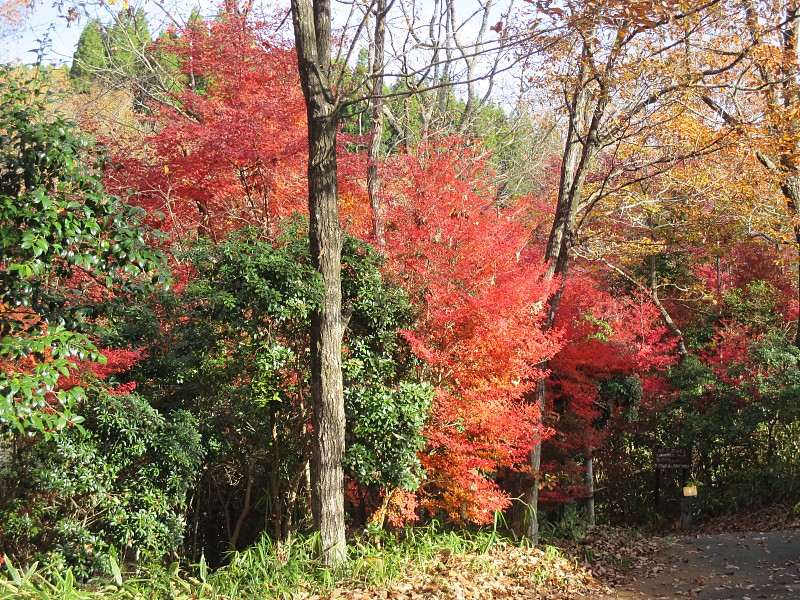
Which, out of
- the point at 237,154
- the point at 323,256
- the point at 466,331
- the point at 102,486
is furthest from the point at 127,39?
the point at 102,486

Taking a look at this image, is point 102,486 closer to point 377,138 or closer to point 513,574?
point 513,574

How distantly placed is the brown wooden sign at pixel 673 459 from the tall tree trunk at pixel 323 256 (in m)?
9.82

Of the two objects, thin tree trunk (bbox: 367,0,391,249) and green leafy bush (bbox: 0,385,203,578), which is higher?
thin tree trunk (bbox: 367,0,391,249)

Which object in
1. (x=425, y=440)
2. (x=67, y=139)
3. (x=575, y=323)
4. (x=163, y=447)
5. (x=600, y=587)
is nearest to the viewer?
(x=67, y=139)

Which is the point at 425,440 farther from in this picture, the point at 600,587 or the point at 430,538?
the point at 600,587

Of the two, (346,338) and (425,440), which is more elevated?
(346,338)

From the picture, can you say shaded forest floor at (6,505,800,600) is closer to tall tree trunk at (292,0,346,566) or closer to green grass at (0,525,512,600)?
green grass at (0,525,512,600)

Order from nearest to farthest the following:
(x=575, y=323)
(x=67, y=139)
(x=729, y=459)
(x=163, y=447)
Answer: (x=67, y=139)
(x=163, y=447)
(x=575, y=323)
(x=729, y=459)

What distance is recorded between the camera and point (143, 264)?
577cm

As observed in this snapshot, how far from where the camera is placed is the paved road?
335 inches

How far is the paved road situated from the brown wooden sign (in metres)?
2.97

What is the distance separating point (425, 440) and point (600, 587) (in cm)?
297

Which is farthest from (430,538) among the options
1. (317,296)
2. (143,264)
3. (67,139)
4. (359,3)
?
(359,3)

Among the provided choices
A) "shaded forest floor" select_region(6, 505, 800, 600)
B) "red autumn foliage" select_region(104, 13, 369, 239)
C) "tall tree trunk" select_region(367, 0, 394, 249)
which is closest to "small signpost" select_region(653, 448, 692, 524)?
"shaded forest floor" select_region(6, 505, 800, 600)
